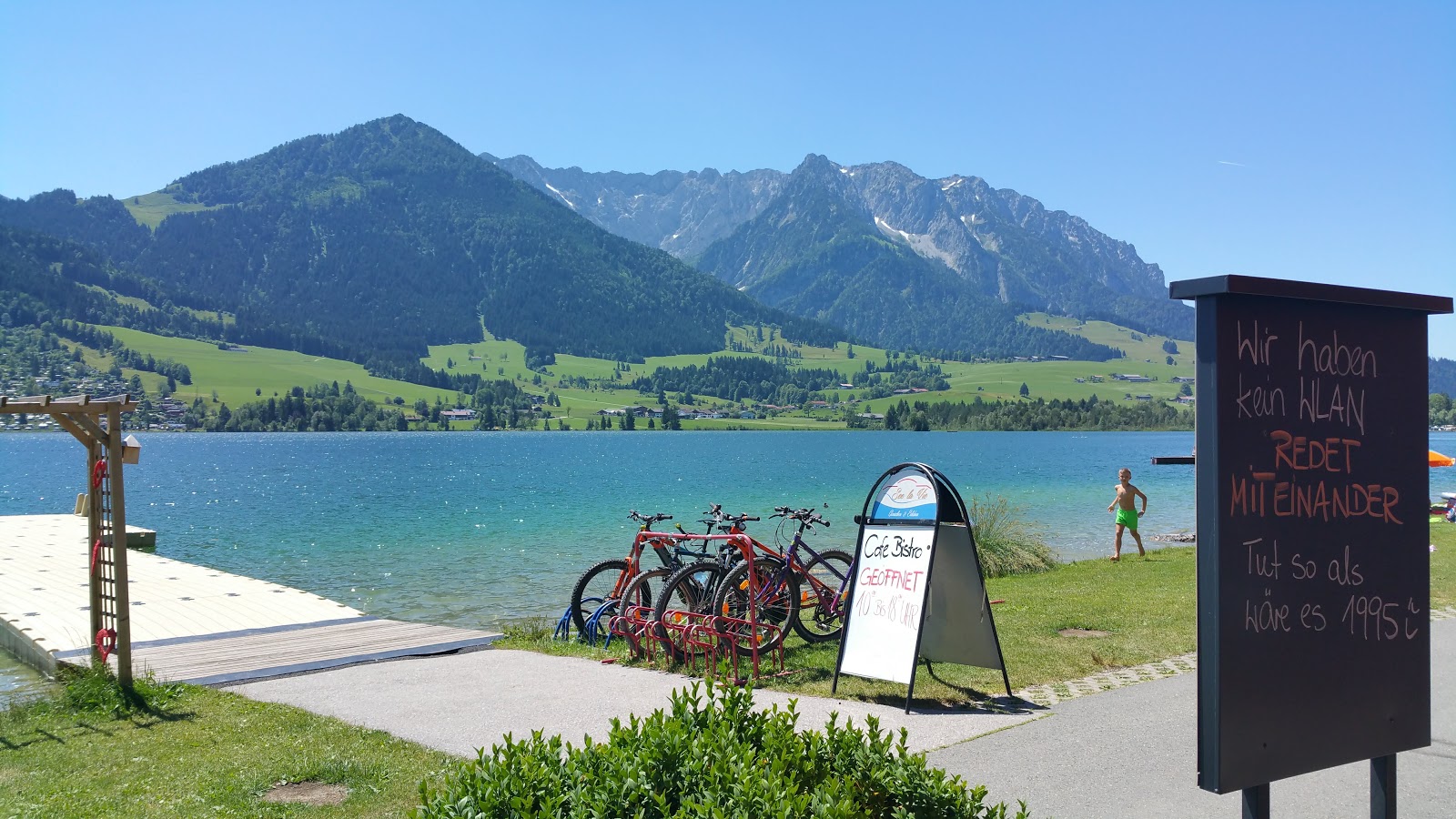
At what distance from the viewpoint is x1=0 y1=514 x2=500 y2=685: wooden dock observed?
1033 cm

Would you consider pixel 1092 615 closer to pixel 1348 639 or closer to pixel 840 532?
pixel 1348 639

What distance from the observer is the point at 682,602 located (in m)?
10.1

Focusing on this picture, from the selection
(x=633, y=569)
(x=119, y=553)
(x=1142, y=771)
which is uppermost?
(x=119, y=553)

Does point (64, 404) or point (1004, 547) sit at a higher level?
point (64, 404)

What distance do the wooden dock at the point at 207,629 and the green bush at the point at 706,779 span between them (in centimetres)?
718

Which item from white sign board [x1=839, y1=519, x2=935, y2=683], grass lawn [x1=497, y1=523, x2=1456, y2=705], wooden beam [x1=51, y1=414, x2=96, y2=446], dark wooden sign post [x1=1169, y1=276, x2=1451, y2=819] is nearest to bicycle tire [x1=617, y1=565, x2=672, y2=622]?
grass lawn [x1=497, y1=523, x2=1456, y2=705]

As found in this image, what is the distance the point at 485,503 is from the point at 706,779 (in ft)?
153

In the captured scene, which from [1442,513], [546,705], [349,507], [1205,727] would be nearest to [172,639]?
[546,705]

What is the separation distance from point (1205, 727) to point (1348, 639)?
31.3 inches

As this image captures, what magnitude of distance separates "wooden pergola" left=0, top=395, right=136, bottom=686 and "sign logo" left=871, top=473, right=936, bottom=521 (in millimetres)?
6026

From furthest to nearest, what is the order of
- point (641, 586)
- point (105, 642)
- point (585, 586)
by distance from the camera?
point (585, 586), point (641, 586), point (105, 642)

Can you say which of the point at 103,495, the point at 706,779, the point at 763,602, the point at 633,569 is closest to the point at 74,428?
the point at 103,495

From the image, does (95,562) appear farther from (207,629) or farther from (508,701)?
(508,701)

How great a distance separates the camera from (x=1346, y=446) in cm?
371
